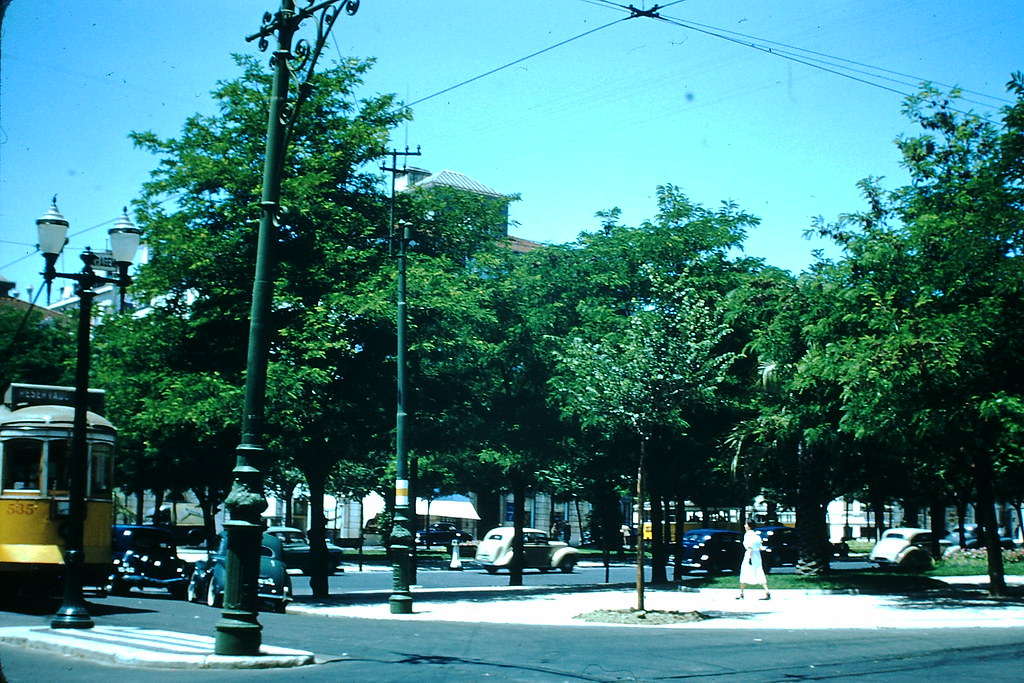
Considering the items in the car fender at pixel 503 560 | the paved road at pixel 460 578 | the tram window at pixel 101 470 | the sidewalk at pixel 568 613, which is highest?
the tram window at pixel 101 470

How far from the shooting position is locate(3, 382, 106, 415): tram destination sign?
21234 mm

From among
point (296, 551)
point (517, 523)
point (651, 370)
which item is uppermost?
point (651, 370)

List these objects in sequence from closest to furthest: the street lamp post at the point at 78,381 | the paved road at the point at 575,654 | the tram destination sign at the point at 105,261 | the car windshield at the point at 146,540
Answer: the paved road at the point at 575,654
the street lamp post at the point at 78,381
the tram destination sign at the point at 105,261
the car windshield at the point at 146,540

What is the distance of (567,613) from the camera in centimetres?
2278

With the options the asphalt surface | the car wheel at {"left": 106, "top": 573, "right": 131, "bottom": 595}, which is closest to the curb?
the asphalt surface

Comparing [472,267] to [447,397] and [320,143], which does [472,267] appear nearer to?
[447,397]

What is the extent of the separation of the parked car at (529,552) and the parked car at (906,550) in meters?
12.9

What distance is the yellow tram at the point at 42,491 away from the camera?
1998 cm

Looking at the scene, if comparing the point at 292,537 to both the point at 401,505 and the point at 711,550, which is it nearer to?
the point at 711,550

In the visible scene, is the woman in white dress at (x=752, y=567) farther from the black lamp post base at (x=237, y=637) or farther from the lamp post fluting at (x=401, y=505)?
the black lamp post base at (x=237, y=637)

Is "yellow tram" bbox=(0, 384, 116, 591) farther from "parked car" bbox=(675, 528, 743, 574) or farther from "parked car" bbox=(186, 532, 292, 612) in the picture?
"parked car" bbox=(675, 528, 743, 574)

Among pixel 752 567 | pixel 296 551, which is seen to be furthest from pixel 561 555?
pixel 752 567

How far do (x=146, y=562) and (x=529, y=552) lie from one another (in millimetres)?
19132

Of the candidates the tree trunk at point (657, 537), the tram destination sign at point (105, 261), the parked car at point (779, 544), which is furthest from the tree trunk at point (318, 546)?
the parked car at point (779, 544)
